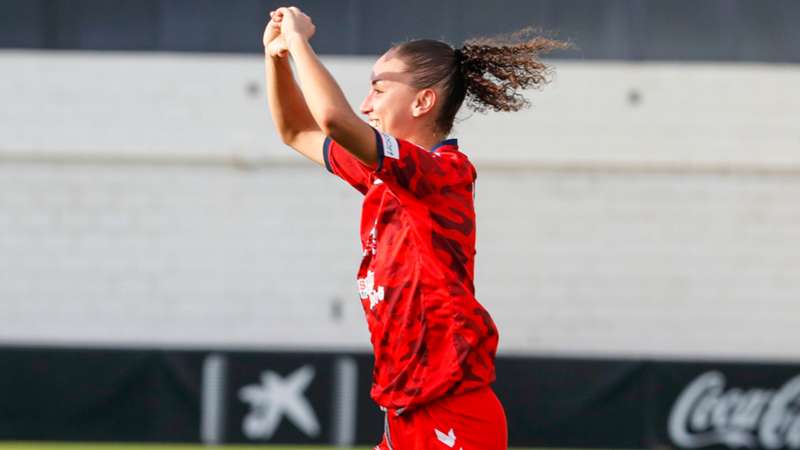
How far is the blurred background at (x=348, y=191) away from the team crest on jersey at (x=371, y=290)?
26.8ft

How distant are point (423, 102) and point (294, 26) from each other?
0.38 metres

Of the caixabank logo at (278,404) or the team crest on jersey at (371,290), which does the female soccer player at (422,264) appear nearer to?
the team crest on jersey at (371,290)

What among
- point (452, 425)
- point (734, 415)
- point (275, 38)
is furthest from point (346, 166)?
point (734, 415)

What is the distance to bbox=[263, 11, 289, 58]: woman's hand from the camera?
316 centimetres

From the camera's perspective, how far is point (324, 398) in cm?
1023

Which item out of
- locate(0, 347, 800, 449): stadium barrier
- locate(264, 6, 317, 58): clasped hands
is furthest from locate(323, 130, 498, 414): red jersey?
locate(0, 347, 800, 449): stadium barrier

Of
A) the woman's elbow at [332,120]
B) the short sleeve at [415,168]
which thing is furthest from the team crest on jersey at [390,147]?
the woman's elbow at [332,120]

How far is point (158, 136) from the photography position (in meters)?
11.6

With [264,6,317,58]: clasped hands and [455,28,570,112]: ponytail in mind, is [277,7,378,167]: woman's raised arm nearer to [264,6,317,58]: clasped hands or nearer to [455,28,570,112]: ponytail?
[264,6,317,58]: clasped hands

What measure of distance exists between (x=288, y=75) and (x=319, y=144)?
0.20 m

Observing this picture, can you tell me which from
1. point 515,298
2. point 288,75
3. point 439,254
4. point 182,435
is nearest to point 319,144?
point 288,75

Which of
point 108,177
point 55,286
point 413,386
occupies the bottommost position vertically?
point 55,286

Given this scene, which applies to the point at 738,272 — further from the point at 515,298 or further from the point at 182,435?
the point at 182,435

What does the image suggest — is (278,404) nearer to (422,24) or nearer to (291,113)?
(422,24)
